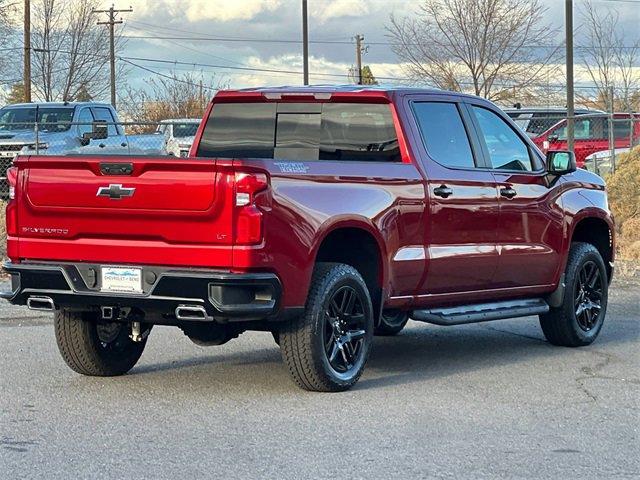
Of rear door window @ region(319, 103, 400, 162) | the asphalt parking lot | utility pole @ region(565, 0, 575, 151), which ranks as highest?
utility pole @ region(565, 0, 575, 151)

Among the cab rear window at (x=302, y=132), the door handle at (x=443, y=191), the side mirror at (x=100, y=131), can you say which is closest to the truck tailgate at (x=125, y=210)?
the cab rear window at (x=302, y=132)

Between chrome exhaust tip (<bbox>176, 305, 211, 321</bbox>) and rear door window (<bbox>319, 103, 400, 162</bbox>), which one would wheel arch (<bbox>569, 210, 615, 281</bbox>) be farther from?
chrome exhaust tip (<bbox>176, 305, 211, 321</bbox>)

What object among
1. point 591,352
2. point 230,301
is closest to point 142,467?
point 230,301

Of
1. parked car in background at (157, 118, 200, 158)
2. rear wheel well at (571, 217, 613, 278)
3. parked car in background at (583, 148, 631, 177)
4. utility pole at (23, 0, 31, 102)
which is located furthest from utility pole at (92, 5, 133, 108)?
rear wheel well at (571, 217, 613, 278)

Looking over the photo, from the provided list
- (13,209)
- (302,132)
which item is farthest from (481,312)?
(13,209)

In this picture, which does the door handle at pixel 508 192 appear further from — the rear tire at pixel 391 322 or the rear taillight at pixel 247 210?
the rear taillight at pixel 247 210

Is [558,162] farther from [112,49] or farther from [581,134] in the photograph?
[112,49]

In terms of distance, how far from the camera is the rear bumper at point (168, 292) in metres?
7.10

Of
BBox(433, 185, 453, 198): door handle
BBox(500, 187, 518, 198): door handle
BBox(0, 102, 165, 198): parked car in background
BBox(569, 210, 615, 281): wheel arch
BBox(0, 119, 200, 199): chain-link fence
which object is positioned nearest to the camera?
BBox(433, 185, 453, 198): door handle

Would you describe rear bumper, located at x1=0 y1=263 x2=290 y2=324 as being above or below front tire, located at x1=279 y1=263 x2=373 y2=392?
above

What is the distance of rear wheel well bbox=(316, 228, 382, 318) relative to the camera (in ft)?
26.7

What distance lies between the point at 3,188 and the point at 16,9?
66.5ft

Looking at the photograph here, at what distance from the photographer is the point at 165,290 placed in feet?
23.7

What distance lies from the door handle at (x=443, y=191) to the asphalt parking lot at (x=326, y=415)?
1.22 metres
